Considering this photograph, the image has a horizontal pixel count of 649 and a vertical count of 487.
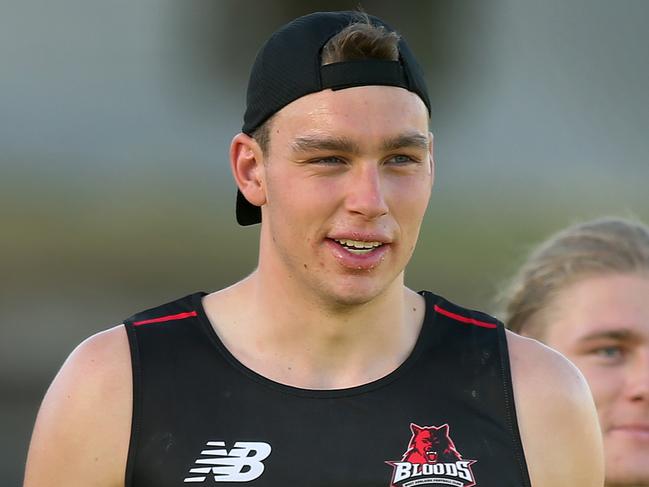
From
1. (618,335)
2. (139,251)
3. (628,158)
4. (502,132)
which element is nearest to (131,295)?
(139,251)

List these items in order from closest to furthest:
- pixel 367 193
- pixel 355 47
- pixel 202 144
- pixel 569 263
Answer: pixel 367 193 < pixel 355 47 < pixel 569 263 < pixel 202 144

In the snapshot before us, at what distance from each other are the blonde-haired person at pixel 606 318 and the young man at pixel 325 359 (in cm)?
81

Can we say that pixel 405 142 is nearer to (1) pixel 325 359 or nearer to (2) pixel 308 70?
(2) pixel 308 70

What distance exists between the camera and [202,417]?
3.18 metres

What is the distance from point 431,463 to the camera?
3160 millimetres

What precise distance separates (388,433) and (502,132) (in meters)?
12.4

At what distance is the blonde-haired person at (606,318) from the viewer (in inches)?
162

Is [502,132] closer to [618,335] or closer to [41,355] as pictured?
[41,355]

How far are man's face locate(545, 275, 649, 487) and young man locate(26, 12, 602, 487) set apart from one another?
799mm

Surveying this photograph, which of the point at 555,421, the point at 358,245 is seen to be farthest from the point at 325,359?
the point at 555,421

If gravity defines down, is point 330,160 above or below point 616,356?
below

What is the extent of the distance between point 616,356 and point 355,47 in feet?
5.15

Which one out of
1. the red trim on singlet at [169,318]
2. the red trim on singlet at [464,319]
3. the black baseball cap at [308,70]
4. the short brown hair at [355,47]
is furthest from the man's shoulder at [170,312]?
the red trim on singlet at [464,319]

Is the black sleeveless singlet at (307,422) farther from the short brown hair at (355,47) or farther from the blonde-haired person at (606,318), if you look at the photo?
the blonde-haired person at (606,318)
